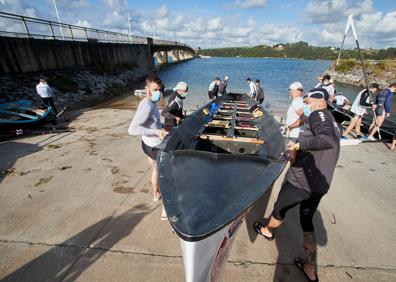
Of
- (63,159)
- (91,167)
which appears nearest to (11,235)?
(91,167)

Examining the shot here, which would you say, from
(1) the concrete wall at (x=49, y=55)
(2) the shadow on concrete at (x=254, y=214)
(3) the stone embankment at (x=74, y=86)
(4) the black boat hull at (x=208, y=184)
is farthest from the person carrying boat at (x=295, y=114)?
(1) the concrete wall at (x=49, y=55)

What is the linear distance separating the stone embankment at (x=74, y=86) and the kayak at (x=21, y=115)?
2.18 meters

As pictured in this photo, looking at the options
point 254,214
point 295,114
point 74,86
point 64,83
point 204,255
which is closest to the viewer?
point 204,255

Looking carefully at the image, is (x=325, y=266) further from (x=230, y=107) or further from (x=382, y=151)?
(x=230, y=107)

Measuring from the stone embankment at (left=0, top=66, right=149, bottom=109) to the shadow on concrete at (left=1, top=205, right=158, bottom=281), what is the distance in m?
10.3

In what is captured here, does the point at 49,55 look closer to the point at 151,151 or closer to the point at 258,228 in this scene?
the point at 151,151

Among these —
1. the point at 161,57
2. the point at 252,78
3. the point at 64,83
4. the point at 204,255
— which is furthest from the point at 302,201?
the point at 161,57

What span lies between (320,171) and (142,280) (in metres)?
2.56

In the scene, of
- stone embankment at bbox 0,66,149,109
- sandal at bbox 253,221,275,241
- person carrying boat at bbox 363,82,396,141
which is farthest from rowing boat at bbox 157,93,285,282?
stone embankment at bbox 0,66,149,109

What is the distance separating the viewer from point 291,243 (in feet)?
10.2

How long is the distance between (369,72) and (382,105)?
100 feet

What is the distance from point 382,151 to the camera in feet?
21.2

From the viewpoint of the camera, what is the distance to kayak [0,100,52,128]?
6973mm

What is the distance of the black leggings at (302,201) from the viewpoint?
2.52 m
